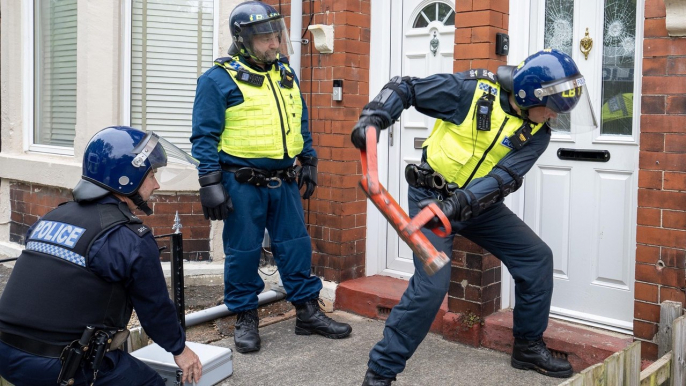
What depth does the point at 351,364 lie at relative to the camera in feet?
15.6

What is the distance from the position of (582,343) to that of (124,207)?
2903 mm

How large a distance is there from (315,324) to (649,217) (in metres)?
2.29

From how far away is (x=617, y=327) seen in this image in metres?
4.82

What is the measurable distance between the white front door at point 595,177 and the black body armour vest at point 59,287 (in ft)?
10.1

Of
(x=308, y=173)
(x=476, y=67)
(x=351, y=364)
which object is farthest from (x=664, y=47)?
(x=351, y=364)

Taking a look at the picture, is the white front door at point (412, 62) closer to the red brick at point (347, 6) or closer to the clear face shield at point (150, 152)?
the red brick at point (347, 6)

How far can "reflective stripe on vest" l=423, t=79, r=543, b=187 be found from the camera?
4.03 meters

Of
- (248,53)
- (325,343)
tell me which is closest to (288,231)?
(325,343)

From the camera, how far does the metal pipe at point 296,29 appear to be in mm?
6012

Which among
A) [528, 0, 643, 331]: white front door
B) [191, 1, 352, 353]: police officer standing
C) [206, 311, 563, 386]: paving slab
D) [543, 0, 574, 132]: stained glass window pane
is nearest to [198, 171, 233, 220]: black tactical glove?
[191, 1, 352, 353]: police officer standing

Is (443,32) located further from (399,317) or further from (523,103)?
(399,317)

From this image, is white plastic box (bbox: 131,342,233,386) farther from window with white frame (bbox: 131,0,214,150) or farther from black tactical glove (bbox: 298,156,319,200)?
window with white frame (bbox: 131,0,214,150)

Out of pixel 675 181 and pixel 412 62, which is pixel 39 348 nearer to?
pixel 675 181

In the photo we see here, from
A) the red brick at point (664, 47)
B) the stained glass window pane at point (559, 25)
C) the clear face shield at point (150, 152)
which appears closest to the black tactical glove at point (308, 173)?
the stained glass window pane at point (559, 25)
